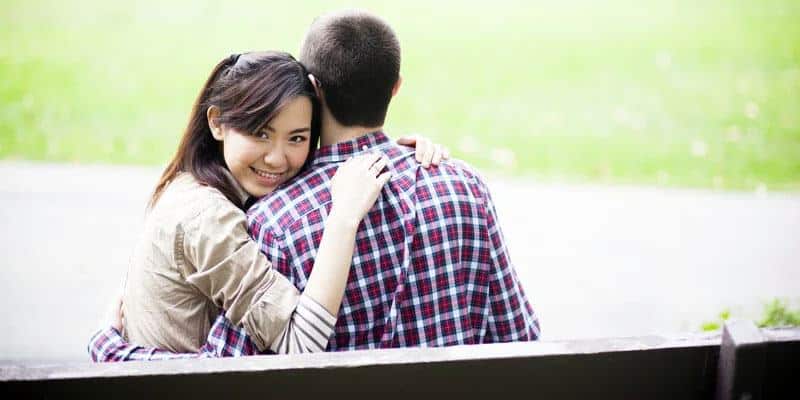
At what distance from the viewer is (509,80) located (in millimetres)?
9438

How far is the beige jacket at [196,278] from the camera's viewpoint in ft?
6.30

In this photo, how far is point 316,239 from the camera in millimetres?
2029

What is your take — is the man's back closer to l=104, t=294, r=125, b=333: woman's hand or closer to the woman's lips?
the woman's lips

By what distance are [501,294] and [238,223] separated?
663 mm

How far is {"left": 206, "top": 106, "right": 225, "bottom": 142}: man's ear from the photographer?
2244 millimetres

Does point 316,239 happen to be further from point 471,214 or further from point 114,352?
point 114,352

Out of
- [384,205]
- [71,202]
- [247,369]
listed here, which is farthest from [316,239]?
[71,202]

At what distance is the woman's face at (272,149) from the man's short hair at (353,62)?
87 millimetres

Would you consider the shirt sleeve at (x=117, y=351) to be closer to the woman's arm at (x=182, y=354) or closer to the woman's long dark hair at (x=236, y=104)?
the woman's arm at (x=182, y=354)

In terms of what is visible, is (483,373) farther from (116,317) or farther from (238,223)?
(116,317)

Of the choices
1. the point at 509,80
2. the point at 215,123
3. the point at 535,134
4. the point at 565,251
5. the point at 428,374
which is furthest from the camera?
the point at 509,80

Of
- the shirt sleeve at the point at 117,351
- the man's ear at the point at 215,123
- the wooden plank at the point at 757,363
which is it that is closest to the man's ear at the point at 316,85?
the man's ear at the point at 215,123

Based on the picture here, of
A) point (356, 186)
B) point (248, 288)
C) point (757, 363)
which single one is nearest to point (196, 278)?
point (248, 288)

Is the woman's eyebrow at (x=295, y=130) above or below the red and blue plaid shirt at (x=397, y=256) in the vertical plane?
above
